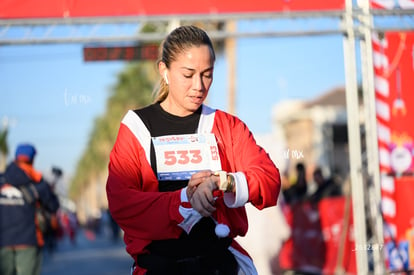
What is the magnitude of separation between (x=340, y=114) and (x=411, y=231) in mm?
30222

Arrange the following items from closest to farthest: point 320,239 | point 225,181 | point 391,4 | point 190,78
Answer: point 225,181, point 190,78, point 391,4, point 320,239

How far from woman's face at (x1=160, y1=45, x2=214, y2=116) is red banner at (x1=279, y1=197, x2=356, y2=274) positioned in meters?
7.98

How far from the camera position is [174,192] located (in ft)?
9.25

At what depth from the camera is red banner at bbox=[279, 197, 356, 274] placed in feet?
36.4

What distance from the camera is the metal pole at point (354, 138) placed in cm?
775

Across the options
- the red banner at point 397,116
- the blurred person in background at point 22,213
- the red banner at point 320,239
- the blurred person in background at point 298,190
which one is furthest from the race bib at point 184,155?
the blurred person in background at point 298,190

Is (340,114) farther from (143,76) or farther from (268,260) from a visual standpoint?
(268,260)

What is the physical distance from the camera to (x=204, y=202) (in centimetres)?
253

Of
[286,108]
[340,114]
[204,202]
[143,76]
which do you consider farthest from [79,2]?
[286,108]

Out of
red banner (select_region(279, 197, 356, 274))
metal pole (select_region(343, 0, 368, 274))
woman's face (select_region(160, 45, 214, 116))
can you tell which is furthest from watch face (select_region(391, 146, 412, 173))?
woman's face (select_region(160, 45, 214, 116))

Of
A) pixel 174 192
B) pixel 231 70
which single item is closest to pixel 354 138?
pixel 174 192

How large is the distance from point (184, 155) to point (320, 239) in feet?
30.2

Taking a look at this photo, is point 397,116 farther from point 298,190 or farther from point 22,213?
point 298,190

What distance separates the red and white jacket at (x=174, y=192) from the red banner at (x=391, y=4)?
201 inches
